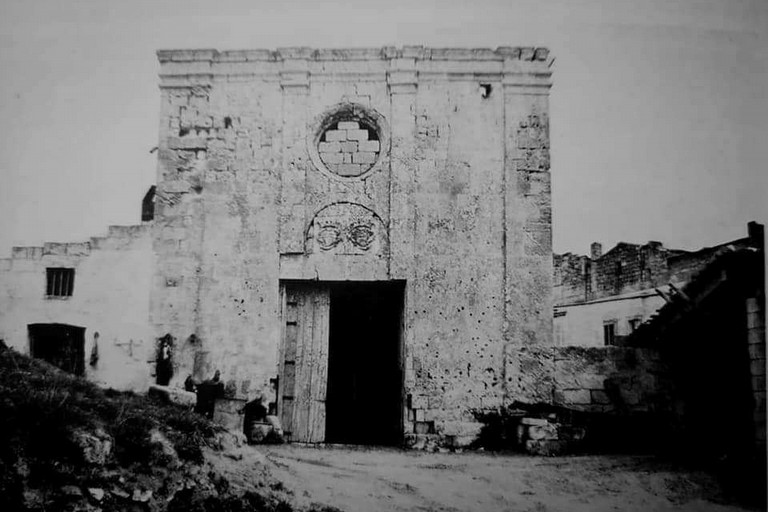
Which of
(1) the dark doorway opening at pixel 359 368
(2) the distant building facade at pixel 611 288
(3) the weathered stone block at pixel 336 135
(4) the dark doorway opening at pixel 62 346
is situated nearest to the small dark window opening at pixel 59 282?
(4) the dark doorway opening at pixel 62 346

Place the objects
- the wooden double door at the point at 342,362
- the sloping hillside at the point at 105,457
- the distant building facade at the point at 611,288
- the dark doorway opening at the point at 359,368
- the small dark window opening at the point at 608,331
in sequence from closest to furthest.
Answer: the sloping hillside at the point at 105,457, the wooden double door at the point at 342,362, the distant building facade at the point at 611,288, the dark doorway opening at the point at 359,368, the small dark window opening at the point at 608,331

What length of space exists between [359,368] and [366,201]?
10.9ft

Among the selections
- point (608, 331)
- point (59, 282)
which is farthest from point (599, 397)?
point (59, 282)

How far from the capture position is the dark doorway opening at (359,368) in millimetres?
8922

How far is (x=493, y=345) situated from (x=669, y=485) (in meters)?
2.18

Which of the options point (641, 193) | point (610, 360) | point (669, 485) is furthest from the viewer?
point (610, 360)

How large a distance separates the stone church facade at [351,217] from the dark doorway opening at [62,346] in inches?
29.2

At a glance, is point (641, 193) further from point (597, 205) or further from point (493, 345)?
point (493, 345)

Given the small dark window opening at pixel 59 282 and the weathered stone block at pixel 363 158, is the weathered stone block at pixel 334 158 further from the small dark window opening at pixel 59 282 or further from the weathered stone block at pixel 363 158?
the small dark window opening at pixel 59 282

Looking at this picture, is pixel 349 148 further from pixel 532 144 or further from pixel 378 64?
pixel 532 144

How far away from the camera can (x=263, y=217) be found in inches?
290

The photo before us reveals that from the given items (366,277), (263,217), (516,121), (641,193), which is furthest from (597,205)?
(263,217)

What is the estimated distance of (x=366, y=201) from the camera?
7359mm

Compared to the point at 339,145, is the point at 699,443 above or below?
below
